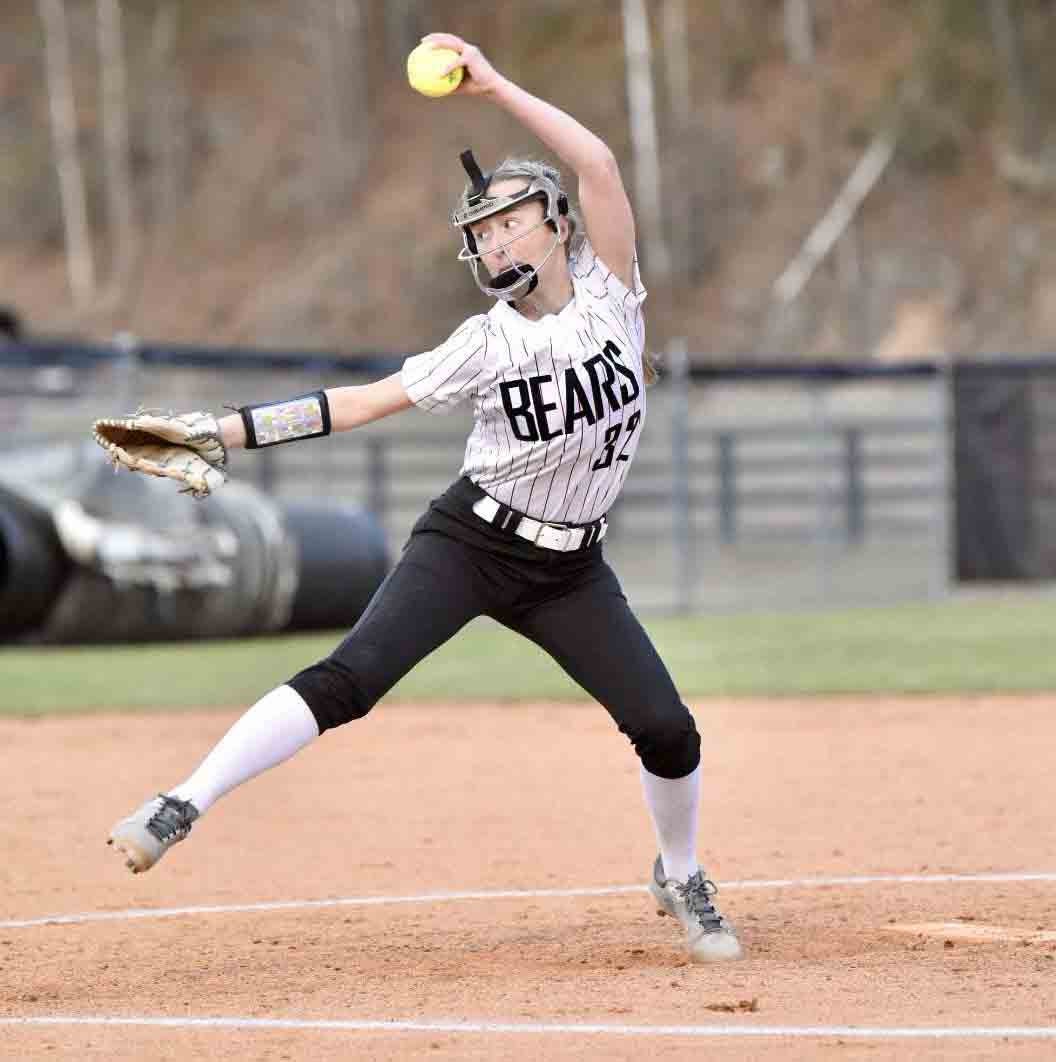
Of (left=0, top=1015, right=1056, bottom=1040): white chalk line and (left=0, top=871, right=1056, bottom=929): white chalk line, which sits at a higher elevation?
(left=0, top=1015, right=1056, bottom=1040): white chalk line

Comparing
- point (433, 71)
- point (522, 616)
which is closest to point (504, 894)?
point (522, 616)

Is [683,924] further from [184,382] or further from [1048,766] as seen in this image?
[184,382]

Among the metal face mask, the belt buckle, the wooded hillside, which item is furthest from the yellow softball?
the wooded hillside

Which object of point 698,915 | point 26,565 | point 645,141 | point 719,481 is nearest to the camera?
point 698,915

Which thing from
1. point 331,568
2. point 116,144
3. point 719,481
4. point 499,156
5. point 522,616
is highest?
point 116,144

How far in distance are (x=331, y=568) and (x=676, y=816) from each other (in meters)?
12.0

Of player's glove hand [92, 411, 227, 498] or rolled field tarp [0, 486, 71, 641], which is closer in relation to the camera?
player's glove hand [92, 411, 227, 498]

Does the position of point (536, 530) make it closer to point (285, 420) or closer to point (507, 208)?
point (285, 420)

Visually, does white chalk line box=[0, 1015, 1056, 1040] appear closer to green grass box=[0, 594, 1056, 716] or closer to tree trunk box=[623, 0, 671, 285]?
green grass box=[0, 594, 1056, 716]

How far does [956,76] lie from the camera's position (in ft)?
124

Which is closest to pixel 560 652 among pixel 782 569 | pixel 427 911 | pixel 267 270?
pixel 427 911

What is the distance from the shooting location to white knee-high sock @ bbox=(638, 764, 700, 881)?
228 inches

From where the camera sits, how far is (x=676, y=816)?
19.2 feet

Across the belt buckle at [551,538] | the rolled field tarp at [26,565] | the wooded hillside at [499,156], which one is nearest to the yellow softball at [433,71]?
the belt buckle at [551,538]
